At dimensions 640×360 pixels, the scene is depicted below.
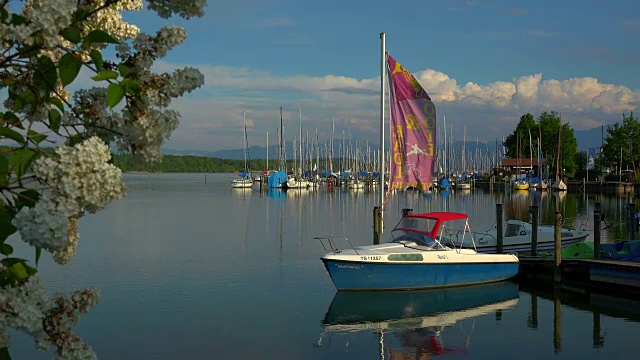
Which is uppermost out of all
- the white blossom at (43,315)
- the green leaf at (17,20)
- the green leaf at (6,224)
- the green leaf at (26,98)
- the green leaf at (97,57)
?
the green leaf at (17,20)

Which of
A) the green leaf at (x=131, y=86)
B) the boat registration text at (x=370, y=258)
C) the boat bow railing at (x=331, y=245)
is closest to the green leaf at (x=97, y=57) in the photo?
the green leaf at (x=131, y=86)

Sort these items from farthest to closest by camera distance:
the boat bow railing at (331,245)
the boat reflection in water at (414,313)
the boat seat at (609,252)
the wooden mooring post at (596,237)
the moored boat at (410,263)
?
the boat seat at (609,252) → the wooden mooring post at (596,237) → the boat bow railing at (331,245) → the moored boat at (410,263) → the boat reflection in water at (414,313)

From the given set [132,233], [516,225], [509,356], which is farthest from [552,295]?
[132,233]

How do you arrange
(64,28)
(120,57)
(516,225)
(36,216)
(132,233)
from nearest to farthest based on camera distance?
(36,216) → (64,28) → (120,57) → (516,225) → (132,233)

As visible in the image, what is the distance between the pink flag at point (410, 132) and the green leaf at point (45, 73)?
20.6 m

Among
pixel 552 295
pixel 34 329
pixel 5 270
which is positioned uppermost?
pixel 5 270

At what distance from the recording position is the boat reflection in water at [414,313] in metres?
17.5

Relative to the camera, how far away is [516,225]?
28.8 metres

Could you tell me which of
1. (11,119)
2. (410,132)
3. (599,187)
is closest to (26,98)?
(11,119)

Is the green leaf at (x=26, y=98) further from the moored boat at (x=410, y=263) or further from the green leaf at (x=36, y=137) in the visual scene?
the moored boat at (x=410, y=263)

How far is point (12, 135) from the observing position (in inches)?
152

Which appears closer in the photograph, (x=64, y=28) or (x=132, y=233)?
(x=64, y=28)

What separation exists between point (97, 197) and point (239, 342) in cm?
1452

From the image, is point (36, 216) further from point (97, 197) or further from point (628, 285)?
point (628, 285)
